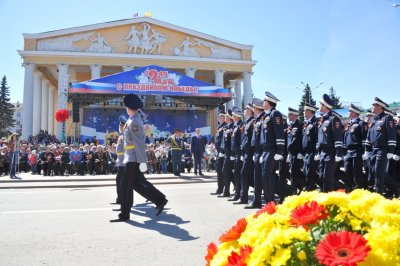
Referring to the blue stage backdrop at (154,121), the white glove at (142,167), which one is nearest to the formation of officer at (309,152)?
the white glove at (142,167)

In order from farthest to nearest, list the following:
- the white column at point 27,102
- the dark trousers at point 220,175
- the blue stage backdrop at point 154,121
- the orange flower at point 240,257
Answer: the blue stage backdrop at point 154,121 < the white column at point 27,102 < the dark trousers at point 220,175 < the orange flower at point 240,257

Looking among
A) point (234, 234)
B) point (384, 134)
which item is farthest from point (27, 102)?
point (234, 234)

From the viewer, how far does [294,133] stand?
8.32m

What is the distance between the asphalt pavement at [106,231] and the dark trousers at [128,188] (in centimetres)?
20

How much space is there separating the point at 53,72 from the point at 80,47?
23.6 ft

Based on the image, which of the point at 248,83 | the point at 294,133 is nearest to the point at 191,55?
the point at 248,83

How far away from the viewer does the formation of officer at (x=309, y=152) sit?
7.17m

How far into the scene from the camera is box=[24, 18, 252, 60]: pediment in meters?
41.9

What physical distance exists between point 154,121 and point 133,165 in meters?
34.4

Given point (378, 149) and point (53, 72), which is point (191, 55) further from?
point (378, 149)

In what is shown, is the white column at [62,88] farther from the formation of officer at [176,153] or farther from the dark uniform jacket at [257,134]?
the dark uniform jacket at [257,134]

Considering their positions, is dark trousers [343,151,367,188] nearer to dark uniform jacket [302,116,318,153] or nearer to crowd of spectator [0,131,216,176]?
dark uniform jacket [302,116,318,153]

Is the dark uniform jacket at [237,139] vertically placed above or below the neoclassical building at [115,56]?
below

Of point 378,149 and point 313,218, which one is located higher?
point 378,149
